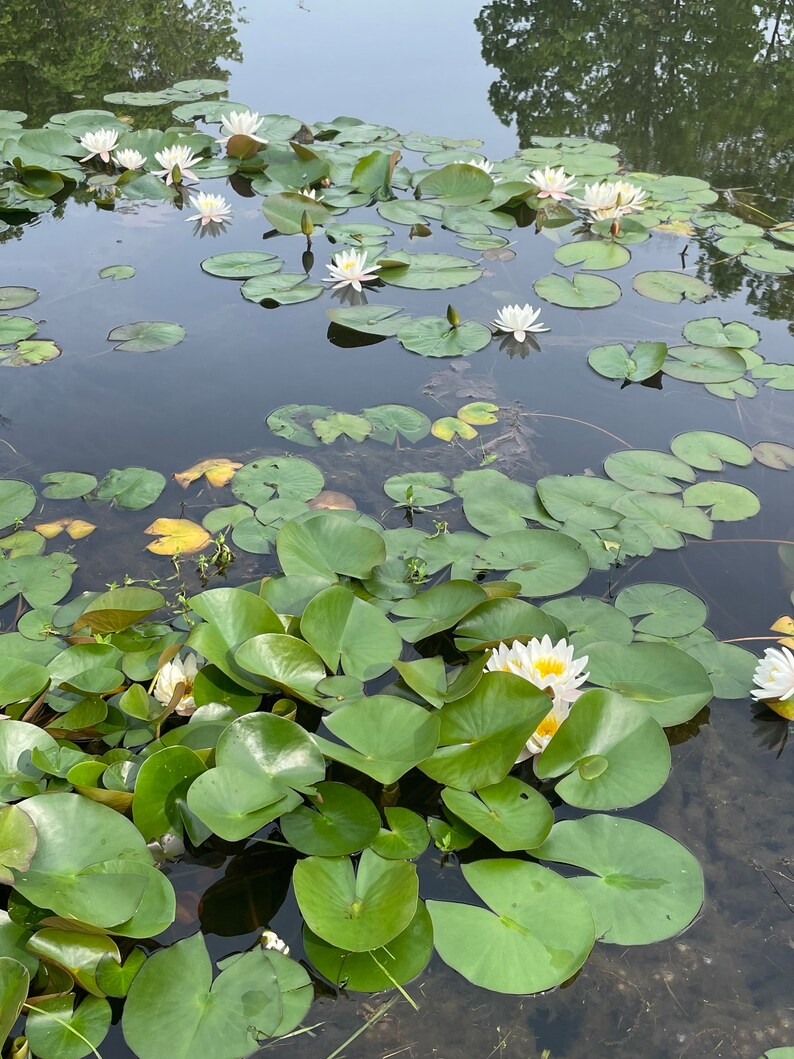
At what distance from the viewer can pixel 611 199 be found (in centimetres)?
399

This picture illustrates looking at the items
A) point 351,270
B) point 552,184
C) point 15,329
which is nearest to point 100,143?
point 15,329

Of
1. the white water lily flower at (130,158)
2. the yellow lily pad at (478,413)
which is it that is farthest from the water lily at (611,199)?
the white water lily flower at (130,158)

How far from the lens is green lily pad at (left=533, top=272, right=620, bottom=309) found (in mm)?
3428

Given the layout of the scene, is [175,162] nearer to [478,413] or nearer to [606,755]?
[478,413]

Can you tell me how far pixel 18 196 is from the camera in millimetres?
4250

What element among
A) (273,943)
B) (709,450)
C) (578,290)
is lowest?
(273,943)

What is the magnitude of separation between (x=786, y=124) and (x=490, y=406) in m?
3.76

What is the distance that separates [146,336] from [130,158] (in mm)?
1748

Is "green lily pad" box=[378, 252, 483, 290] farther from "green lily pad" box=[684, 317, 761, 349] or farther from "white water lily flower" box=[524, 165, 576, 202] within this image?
"green lily pad" box=[684, 317, 761, 349]

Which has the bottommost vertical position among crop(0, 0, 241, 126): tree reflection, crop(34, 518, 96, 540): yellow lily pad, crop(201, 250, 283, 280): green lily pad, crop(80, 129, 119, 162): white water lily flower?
crop(34, 518, 96, 540): yellow lily pad

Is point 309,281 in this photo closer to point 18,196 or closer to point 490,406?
point 490,406

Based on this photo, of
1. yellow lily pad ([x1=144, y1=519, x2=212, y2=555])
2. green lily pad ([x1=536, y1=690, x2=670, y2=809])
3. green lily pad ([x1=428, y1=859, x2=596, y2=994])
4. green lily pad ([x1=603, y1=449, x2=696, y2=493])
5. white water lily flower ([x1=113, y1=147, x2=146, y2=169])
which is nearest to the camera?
green lily pad ([x1=428, y1=859, x2=596, y2=994])

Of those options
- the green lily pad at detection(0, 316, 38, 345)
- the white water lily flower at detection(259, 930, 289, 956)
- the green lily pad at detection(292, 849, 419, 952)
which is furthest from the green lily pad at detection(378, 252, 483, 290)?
the white water lily flower at detection(259, 930, 289, 956)

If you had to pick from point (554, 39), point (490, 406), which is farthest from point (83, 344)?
point (554, 39)
